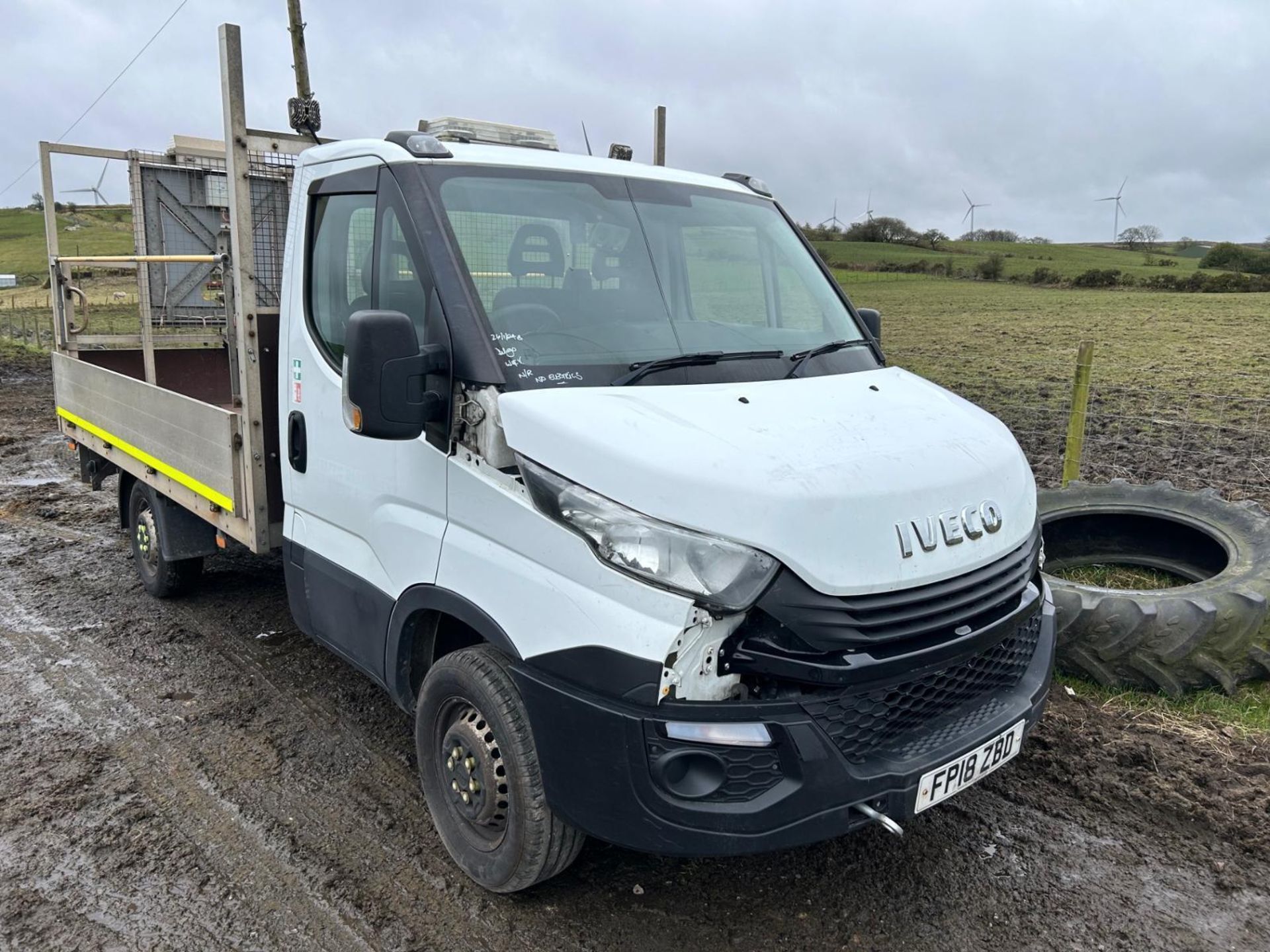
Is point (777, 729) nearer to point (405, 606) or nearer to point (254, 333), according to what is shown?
point (405, 606)

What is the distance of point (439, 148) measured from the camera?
3.32m

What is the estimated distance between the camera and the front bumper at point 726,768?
98.8 inches

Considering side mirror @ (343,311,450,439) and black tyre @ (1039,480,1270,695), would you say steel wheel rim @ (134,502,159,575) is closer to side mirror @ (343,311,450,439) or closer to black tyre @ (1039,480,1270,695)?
side mirror @ (343,311,450,439)

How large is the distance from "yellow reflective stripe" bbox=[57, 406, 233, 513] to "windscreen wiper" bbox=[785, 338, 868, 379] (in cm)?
272

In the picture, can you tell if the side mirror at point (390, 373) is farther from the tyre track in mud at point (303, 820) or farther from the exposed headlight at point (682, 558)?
the tyre track in mud at point (303, 820)

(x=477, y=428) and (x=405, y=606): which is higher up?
(x=477, y=428)

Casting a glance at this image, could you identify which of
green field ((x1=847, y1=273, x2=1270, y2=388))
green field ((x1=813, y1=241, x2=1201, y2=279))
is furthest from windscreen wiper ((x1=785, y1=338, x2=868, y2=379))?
green field ((x1=813, y1=241, x2=1201, y2=279))

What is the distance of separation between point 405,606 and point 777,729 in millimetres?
1441

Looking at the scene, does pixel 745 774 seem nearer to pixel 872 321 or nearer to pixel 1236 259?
pixel 872 321

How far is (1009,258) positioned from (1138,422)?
1945 inches

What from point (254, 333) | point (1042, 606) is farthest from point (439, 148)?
point (1042, 606)

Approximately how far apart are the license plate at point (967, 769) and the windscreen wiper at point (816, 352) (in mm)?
1352

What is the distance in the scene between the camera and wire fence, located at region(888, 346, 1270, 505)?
781cm

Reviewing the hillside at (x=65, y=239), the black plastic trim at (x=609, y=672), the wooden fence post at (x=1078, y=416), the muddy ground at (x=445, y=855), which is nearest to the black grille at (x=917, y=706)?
the black plastic trim at (x=609, y=672)
